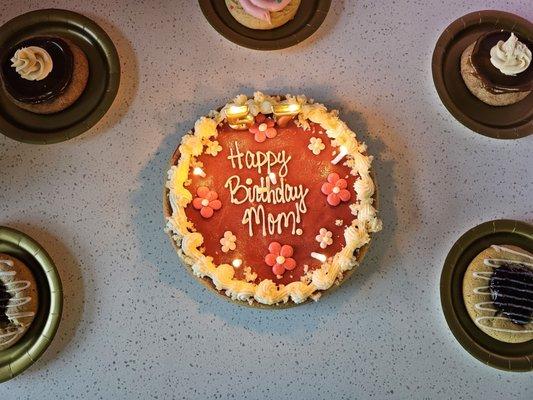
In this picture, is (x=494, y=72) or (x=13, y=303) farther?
(x=494, y=72)

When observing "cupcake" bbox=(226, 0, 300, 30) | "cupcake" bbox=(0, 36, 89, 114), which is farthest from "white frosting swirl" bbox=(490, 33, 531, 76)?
"cupcake" bbox=(0, 36, 89, 114)

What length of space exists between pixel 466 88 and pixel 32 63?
1.94 meters

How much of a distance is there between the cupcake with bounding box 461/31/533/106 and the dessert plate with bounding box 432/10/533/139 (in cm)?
4

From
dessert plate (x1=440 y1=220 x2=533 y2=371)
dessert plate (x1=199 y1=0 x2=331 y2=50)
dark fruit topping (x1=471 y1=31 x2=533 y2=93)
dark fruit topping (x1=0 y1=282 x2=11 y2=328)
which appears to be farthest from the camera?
dessert plate (x1=199 y1=0 x2=331 y2=50)

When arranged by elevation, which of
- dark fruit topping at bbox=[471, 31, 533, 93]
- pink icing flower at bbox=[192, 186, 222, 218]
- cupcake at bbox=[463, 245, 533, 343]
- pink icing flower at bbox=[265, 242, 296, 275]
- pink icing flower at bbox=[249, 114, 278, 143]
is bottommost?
cupcake at bbox=[463, 245, 533, 343]

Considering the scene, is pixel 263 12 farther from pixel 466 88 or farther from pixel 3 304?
pixel 3 304

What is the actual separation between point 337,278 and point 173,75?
1.21m

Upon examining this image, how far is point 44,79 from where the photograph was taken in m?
2.50

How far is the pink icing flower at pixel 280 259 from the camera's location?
2.38 meters

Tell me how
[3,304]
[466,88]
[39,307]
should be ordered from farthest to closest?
[466,88] → [39,307] → [3,304]

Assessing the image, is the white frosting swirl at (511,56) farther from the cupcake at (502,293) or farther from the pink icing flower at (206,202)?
the pink icing flower at (206,202)

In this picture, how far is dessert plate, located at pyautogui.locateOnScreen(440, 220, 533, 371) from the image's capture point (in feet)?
8.04

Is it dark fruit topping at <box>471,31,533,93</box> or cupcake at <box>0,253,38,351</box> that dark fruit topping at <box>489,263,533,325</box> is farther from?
cupcake at <box>0,253,38,351</box>

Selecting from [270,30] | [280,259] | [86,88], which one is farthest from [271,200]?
[86,88]
